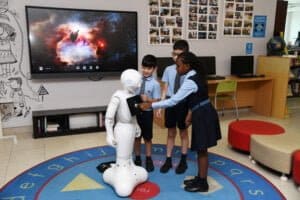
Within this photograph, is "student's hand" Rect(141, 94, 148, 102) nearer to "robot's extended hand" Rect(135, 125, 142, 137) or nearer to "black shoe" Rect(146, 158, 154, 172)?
"robot's extended hand" Rect(135, 125, 142, 137)

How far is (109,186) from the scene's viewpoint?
2484 mm

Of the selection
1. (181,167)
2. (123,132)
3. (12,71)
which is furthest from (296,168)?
(12,71)

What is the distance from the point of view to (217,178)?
2.66 meters

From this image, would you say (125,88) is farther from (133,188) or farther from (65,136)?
(65,136)

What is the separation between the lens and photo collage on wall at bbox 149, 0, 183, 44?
4297 mm

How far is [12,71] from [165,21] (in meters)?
2.32

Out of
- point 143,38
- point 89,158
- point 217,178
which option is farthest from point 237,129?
point 143,38

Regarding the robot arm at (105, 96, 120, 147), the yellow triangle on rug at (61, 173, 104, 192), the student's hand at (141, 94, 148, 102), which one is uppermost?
the student's hand at (141, 94, 148, 102)

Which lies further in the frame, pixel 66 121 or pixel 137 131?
pixel 66 121

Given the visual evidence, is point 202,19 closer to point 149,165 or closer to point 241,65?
point 241,65

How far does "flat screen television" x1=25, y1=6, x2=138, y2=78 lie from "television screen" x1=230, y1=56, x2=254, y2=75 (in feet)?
5.82

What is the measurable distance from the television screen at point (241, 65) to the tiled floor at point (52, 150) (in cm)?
108

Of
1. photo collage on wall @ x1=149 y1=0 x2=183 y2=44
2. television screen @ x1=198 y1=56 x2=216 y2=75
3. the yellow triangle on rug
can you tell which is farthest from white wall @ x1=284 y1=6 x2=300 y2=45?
the yellow triangle on rug

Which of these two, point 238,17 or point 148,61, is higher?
point 238,17
